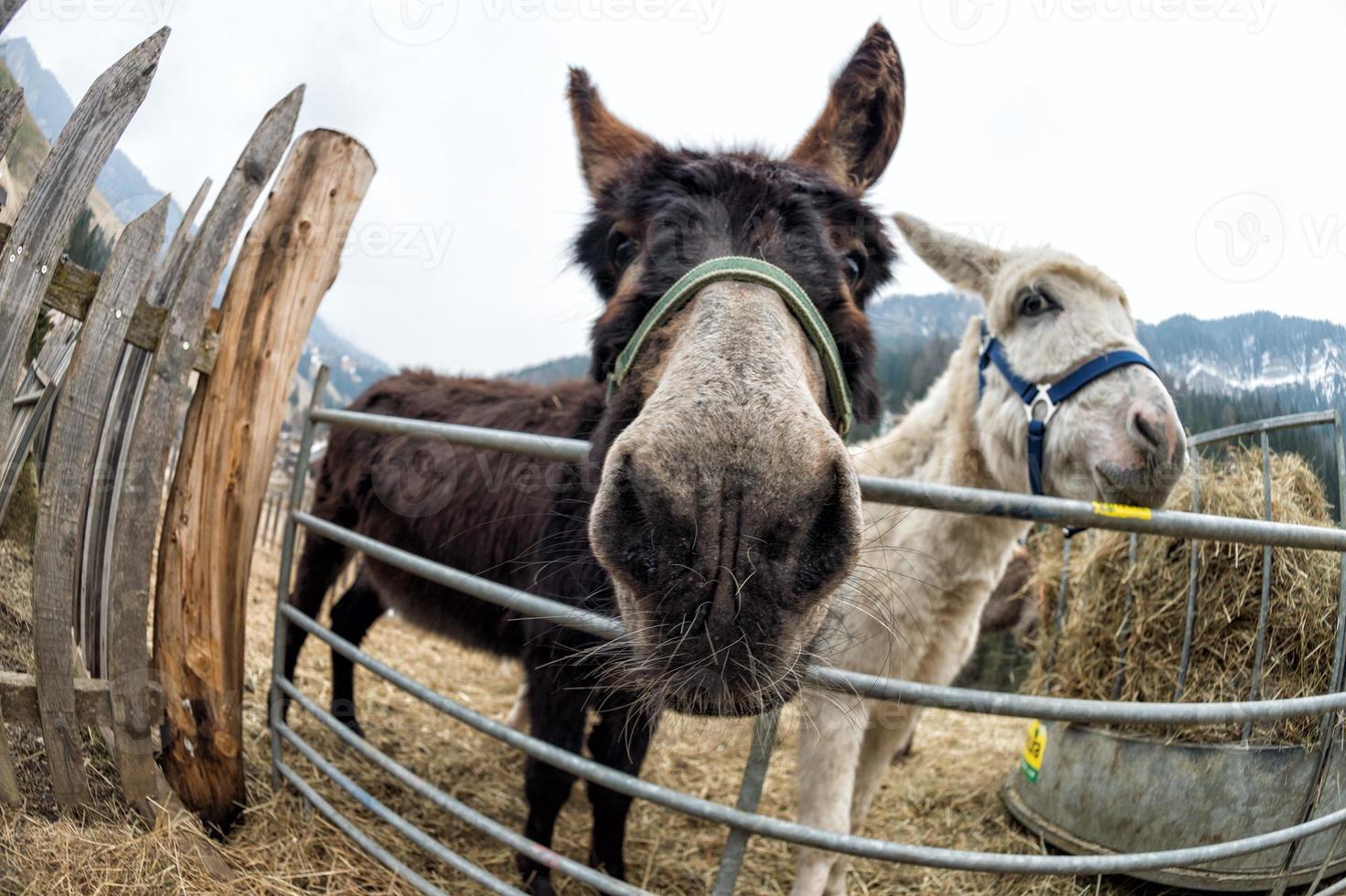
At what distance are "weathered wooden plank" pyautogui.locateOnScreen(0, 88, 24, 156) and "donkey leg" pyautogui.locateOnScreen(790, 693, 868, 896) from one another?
262 cm

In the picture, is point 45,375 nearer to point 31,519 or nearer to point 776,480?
point 31,519

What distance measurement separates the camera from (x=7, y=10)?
159 centimetres

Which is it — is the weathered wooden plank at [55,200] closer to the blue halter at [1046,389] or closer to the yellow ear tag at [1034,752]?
the blue halter at [1046,389]

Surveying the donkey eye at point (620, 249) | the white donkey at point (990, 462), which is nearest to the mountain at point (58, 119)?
the donkey eye at point (620, 249)

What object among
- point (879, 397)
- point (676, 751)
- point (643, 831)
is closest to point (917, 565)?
point (879, 397)

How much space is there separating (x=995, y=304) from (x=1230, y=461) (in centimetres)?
105

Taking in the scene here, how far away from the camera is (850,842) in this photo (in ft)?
4.30

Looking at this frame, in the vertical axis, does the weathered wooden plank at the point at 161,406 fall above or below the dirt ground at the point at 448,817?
above

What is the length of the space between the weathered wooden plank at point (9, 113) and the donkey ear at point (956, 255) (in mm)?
3044

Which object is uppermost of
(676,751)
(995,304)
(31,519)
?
(995,304)

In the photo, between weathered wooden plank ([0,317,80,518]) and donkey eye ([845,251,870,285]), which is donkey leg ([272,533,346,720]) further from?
donkey eye ([845,251,870,285])

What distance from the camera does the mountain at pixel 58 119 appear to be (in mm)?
1822

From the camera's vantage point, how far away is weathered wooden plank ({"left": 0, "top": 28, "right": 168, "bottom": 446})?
164 cm

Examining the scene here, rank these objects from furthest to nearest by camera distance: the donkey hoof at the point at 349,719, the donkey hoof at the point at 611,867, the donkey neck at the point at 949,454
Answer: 1. the donkey hoof at the point at 349,719
2. the donkey neck at the point at 949,454
3. the donkey hoof at the point at 611,867
